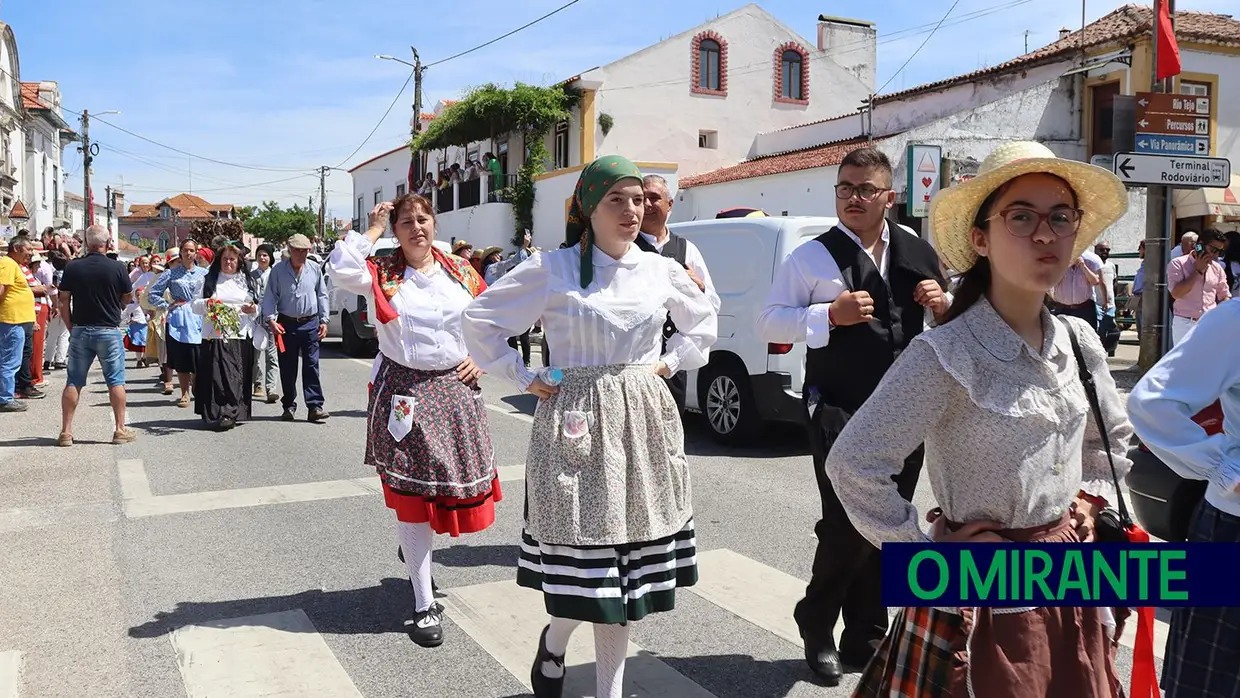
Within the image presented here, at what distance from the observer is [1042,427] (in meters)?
2.14

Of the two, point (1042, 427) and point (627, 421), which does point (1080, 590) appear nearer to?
point (1042, 427)

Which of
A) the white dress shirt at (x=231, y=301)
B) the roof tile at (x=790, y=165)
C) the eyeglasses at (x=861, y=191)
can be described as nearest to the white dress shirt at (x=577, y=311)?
the eyeglasses at (x=861, y=191)

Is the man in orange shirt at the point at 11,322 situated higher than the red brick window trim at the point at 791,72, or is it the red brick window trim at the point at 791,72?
the red brick window trim at the point at 791,72

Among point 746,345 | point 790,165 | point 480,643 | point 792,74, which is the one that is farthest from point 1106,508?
point 792,74

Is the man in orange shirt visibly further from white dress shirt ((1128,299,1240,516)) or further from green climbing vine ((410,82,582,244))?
→ green climbing vine ((410,82,582,244))

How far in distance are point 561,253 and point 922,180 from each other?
12.2 metres

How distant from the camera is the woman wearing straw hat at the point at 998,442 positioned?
80.8 inches

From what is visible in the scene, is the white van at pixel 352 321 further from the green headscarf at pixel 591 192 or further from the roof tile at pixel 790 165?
the green headscarf at pixel 591 192

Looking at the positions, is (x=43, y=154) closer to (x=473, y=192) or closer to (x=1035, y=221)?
(x=473, y=192)

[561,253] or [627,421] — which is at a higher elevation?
[561,253]

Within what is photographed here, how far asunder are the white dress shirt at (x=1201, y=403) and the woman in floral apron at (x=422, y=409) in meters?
2.97

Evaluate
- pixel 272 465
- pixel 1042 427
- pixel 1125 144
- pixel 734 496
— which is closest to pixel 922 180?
pixel 1125 144

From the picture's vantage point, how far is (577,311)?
136 inches

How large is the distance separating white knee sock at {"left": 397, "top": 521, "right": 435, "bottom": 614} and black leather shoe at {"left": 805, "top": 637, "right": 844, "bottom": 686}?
5.48ft
